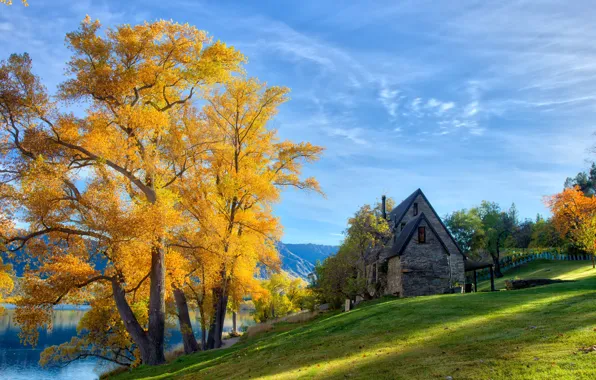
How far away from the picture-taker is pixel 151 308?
806 inches

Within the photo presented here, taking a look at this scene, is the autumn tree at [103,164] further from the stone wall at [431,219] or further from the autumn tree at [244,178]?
the stone wall at [431,219]

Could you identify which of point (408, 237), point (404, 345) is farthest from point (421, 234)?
point (404, 345)

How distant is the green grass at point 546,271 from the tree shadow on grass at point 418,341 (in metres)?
29.9

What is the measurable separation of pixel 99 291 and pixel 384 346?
16.9 meters

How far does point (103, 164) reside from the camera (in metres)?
20.0

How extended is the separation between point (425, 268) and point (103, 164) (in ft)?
86.3

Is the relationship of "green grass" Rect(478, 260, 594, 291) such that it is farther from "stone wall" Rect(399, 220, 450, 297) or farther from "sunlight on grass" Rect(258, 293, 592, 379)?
"sunlight on grass" Rect(258, 293, 592, 379)

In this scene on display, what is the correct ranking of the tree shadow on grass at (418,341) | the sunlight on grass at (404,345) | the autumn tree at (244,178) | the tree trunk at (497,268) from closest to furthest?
the tree shadow on grass at (418,341) → the sunlight on grass at (404,345) → the autumn tree at (244,178) → the tree trunk at (497,268)

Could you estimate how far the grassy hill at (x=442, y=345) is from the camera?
30.4ft

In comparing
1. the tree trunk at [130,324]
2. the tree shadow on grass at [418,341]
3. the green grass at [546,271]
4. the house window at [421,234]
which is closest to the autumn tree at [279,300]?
the green grass at [546,271]

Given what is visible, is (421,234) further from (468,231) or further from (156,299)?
(468,231)

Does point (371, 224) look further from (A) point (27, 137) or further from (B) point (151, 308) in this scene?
(A) point (27, 137)

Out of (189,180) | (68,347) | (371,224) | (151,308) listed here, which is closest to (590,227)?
(371,224)

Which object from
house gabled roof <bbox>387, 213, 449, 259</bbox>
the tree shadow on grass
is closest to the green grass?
house gabled roof <bbox>387, 213, 449, 259</bbox>
